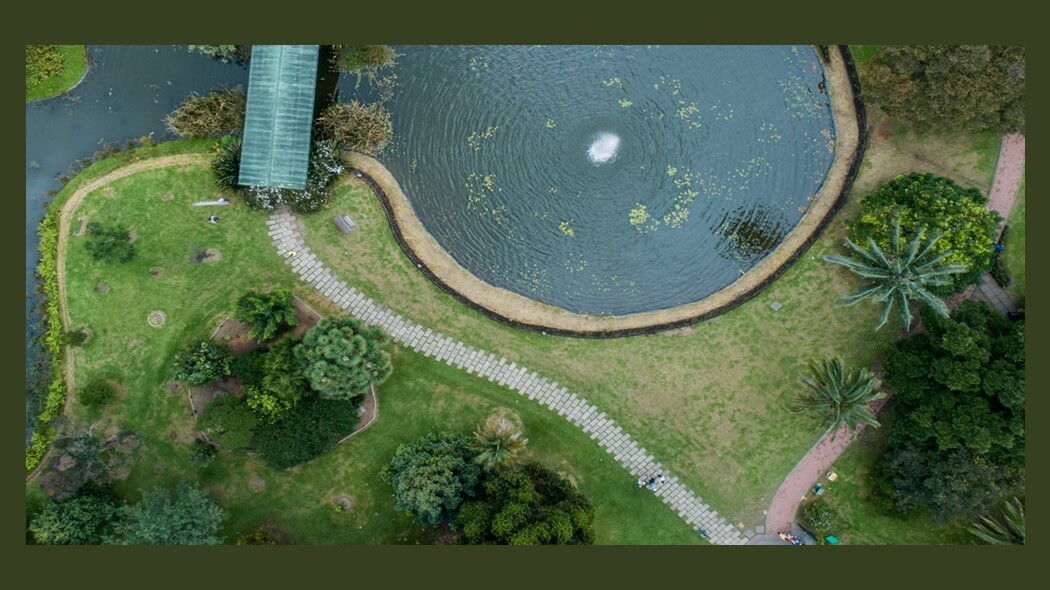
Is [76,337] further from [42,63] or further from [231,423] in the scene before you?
[42,63]

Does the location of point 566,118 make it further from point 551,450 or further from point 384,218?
point 551,450

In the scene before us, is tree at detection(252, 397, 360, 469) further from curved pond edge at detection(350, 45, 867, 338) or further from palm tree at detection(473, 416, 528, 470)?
curved pond edge at detection(350, 45, 867, 338)

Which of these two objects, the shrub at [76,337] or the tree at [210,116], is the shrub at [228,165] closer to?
the tree at [210,116]

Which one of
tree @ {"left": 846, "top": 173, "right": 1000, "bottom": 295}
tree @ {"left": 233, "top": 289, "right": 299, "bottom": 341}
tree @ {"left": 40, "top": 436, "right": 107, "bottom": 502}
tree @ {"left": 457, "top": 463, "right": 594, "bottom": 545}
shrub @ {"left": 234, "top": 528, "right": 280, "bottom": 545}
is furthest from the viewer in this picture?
shrub @ {"left": 234, "top": 528, "right": 280, "bottom": 545}

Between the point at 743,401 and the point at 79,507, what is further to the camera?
the point at 743,401

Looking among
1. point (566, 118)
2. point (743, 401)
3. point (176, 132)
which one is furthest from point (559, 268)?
point (176, 132)

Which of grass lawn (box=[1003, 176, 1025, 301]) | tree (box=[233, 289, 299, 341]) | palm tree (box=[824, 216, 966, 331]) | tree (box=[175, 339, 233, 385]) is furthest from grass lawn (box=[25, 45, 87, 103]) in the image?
grass lawn (box=[1003, 176, 1025, 301])
